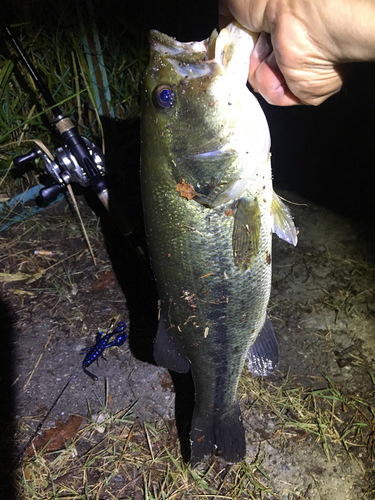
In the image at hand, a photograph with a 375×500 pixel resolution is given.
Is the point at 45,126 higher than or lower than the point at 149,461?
higher

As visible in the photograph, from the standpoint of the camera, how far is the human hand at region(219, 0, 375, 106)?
4.24 feet

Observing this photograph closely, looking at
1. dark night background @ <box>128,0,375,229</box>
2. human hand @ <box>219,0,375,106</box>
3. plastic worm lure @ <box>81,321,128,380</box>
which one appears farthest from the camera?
dark night background @ <box>128,0,375,229</box>

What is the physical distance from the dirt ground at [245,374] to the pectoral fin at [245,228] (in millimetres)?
1247

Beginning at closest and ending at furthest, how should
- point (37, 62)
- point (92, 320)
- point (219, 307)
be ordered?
point (219, 307)
point (92, 320)
point (37, 62)

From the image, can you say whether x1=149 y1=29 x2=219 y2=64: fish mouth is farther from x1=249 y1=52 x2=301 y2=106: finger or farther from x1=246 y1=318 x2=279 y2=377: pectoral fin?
x1=246 y1=318 x2=279 y2=377: pectoral fin

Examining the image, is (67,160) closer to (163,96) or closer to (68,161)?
(68,161)

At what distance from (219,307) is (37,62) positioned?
3.28 metres

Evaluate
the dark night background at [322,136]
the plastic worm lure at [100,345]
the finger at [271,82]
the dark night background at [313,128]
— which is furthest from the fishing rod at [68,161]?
the dark night background at [322,136]

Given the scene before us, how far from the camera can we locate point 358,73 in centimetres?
438

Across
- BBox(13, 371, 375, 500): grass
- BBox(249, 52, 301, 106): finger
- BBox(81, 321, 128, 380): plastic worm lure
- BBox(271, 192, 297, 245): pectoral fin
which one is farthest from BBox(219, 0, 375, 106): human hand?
BBox(81, 321, 128, 380): plastic worm lure

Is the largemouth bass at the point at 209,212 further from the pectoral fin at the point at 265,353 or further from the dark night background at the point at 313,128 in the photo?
the dark night background at the point at 313,128

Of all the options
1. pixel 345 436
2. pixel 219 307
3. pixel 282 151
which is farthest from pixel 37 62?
pixel 345 436

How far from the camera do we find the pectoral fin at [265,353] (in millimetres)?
1907

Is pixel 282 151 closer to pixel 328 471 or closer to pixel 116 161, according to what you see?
pixel 116 161
